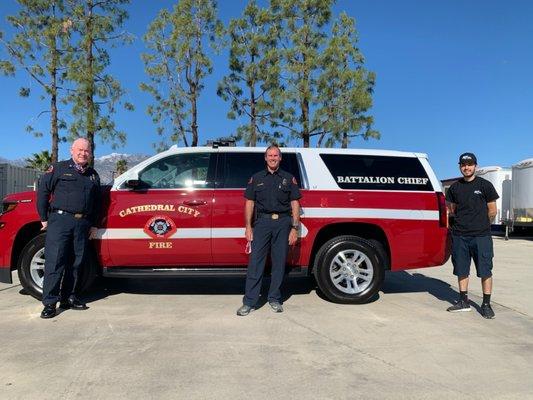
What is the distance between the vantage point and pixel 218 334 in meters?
4.91

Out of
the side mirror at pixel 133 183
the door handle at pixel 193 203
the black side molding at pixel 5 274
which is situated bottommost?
the black side molding at pixel 5 274

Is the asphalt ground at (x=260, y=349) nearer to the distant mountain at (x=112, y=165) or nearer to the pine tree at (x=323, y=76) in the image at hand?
the distant mountain at (x=112, y=165)

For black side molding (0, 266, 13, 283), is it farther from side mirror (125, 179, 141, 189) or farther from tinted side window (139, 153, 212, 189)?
tinted side window (139, 153, 212, 189)

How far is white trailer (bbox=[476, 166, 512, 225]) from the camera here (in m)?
19.9

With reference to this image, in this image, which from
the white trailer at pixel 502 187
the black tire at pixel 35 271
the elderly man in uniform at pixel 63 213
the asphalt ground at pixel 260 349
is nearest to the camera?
the asphalt ground at pixel 260 349

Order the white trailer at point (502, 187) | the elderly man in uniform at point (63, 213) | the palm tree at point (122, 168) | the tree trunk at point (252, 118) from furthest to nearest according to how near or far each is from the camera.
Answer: the white trailer at point (502, 187), the tree trunk at point (252, 118), the palm tree at point (122, 168), the elderly man in uniform at point (63, 213)

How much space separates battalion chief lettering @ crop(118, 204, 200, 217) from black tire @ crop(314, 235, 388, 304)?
5.18ft

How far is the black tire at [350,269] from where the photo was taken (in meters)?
6.09

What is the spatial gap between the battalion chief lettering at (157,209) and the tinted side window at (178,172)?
0.25 m

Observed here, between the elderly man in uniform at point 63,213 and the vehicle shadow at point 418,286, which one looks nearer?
the elderly man in uniform at point 63,213

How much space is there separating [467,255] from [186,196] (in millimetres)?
3298

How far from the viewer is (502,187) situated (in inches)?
810

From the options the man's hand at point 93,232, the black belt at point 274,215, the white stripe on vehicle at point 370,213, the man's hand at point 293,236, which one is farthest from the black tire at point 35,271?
the white stripe on vehicle at point 370,213

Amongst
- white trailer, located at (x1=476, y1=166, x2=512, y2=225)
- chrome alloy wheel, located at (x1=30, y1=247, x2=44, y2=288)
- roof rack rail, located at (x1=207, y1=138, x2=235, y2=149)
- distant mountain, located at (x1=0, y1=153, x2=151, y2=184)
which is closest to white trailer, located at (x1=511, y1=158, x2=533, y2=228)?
white trailer, located at (x1=476, y1=166, x2=512, y2=225)
